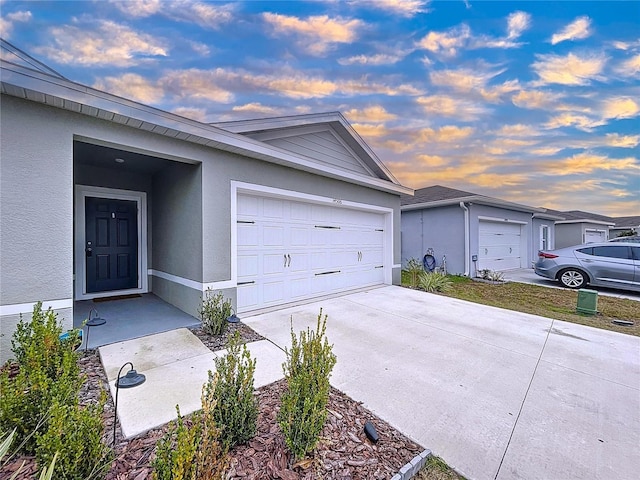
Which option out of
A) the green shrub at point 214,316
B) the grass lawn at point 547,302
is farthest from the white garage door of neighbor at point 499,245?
the green shrub at point 214,316

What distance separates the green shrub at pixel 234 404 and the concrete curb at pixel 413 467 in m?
→ 1.01

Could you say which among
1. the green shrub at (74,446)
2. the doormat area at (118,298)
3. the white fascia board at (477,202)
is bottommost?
the doormat area at (118,298)

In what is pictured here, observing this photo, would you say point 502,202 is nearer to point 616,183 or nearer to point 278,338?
point 616,183

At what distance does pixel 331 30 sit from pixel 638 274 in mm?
10670

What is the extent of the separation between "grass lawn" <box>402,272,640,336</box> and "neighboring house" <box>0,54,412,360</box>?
307 centimetres

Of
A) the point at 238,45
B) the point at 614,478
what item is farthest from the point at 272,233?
the point at 614,478

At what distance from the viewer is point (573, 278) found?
9062mm

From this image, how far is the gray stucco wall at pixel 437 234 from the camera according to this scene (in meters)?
11.0

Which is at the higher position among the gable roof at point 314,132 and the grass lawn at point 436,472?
the gable roof at point 314,132

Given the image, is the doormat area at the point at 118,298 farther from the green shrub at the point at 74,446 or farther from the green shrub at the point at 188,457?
the green shrub at the point at 188,457

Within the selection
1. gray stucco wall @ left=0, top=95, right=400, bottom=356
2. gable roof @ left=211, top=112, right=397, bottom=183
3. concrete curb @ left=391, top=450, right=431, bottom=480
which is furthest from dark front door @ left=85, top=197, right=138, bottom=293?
concrete curb @ left=391, top=450, right=431, bottom=480

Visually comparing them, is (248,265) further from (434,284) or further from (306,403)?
(434,284)

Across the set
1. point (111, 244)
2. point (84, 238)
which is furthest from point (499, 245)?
point (84, 238)

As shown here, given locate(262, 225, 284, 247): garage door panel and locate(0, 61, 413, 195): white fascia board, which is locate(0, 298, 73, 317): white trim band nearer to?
locate(0, 61, 413, 195): white fascia board
